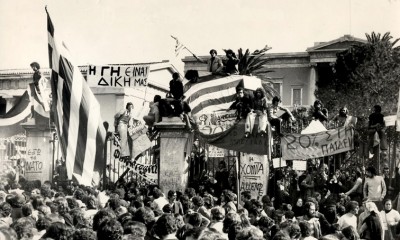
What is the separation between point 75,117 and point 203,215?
3147mm

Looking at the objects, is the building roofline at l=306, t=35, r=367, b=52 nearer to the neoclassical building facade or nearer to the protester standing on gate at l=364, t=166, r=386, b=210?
the neoclassical building facade

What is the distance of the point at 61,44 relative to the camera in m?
12.3

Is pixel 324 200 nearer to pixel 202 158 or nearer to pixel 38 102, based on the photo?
pixel 202 158

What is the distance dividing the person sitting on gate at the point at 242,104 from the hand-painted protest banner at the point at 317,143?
1.05 meters

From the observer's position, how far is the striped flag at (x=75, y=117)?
466 inches

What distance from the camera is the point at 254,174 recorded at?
15391 millimetres

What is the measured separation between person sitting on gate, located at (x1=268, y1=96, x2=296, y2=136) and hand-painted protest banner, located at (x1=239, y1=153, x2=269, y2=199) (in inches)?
30.3

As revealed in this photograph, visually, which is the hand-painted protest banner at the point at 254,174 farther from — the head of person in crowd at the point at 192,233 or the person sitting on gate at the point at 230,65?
the head of person in crowd at the point at 192,233

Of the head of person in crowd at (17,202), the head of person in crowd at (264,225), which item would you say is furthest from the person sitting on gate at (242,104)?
the head of person in crowd at (17,202)

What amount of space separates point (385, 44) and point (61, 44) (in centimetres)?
2826

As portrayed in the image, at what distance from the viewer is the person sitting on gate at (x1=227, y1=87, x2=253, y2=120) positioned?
15.2 metres

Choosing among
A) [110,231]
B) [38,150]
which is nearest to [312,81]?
[38,150]

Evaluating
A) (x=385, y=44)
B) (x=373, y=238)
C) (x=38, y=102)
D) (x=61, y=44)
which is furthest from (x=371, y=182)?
(x=385, y=44)

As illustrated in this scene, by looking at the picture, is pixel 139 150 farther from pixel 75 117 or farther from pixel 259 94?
pixel 75 117
